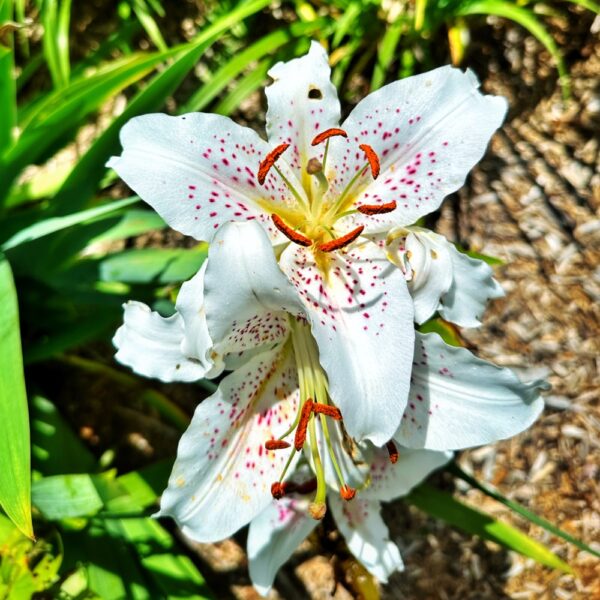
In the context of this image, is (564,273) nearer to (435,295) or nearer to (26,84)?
(435,295)

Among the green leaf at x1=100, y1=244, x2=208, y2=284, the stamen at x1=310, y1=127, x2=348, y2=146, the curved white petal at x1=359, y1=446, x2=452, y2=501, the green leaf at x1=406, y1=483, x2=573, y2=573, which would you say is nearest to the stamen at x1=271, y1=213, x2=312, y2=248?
the stamen at x1=310, y1=127, x2=348, y2=146

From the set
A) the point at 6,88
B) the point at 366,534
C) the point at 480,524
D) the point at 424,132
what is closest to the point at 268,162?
the point at 424,132

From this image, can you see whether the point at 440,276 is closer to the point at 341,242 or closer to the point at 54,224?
the point at 341,242

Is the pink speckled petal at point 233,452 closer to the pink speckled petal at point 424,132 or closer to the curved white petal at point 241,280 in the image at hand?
the curved white petal at point 241,280

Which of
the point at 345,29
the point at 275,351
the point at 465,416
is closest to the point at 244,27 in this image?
the point at 345,29

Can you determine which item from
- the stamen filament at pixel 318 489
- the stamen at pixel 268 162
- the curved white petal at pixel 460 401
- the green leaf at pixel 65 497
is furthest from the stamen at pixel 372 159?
the green leaf at pixel 65 497

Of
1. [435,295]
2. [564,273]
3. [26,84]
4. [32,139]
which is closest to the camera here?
[435,295]

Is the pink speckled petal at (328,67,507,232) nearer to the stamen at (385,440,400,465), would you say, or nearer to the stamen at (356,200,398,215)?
the stamen at (356,200,398,215)

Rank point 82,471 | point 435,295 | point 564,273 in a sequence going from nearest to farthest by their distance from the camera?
point 435,295
point 82,471
point 564,273
